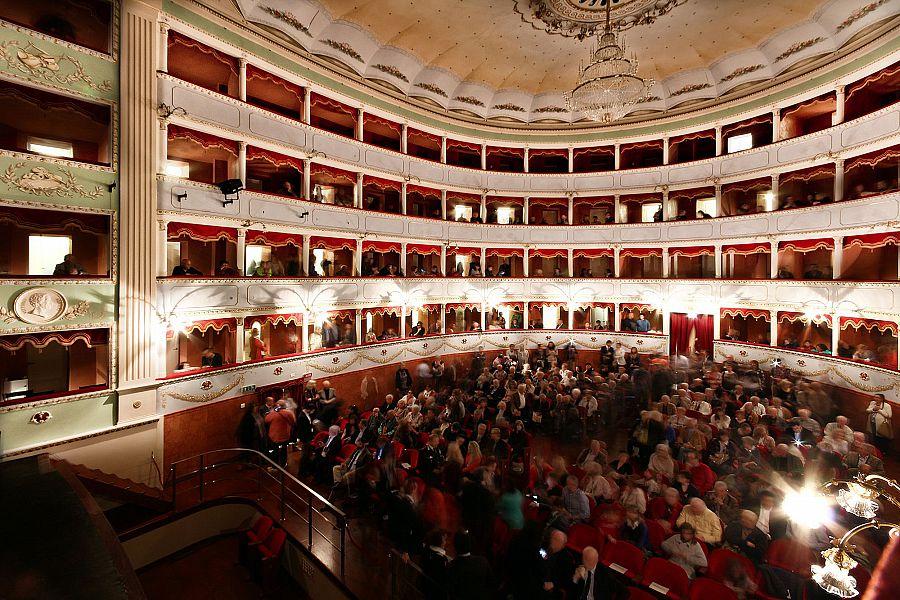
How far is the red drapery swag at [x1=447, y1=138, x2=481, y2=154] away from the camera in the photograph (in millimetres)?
A: 16406

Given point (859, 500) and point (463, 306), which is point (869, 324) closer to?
point (463, 306)

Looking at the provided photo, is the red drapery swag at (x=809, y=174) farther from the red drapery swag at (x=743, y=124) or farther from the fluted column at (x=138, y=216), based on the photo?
the fluted column at (x=138, y=216)

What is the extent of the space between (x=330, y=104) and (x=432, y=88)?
4.05 metres

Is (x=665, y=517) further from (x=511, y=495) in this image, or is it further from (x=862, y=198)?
(x=862, y=198)

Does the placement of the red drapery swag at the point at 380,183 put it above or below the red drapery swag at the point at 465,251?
above

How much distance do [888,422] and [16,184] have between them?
16635 mm

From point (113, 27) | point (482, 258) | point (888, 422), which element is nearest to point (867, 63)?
point (888, 422)

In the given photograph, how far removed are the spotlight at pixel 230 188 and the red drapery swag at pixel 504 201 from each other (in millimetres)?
10334

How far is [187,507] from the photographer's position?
6.89 m

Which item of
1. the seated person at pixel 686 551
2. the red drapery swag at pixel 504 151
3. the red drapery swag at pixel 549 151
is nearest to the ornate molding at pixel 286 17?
the red drapery swag at pixel 504 151

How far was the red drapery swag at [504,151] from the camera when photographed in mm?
17250

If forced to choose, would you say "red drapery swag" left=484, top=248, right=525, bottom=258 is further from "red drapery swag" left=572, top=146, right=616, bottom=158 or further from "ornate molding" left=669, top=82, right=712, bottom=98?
"ornate molding" left=669, top=82, right=712, bottom=98

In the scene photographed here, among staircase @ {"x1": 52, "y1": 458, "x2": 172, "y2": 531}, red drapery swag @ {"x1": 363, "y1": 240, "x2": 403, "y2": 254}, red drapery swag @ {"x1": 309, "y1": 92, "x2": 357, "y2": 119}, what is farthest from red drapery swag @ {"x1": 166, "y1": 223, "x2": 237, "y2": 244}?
red drapery swag @ {"x1": 309, "y1": 92, "x2": 357, "y2": 119}

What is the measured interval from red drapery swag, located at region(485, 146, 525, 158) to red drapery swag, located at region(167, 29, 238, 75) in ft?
31.8
